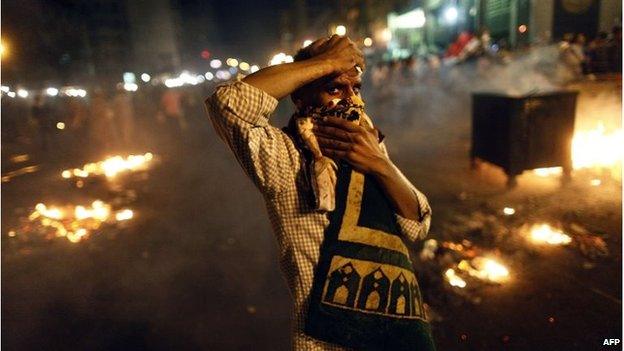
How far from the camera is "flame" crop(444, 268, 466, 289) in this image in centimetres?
448

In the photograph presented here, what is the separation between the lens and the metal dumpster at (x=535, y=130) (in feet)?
23.3

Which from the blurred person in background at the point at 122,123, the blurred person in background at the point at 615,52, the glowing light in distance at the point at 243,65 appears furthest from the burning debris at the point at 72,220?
the glowing light in distance at the point at 243,65

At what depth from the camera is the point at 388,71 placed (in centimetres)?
1961

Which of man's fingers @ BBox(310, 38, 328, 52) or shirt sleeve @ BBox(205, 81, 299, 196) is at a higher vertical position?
man's fingers @ BBox(310, 38, 328, 52)

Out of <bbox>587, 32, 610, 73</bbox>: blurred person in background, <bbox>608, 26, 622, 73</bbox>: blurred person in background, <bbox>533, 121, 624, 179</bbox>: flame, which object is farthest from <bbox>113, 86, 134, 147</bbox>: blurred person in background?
<bbox>608, 26, 622, 73</bbox>: blurred person in background

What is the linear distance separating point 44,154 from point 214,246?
11.6 meters

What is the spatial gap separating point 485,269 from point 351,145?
3.70 meters

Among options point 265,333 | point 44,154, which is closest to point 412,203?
point 265,333

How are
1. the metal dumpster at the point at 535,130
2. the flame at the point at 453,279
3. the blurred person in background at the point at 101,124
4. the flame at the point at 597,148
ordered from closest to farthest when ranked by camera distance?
the flame at the point at 453,279, the metal dumpster at the point at 535,130, the flame at the point at 597,148, the blurred person in background at the point at 101,124

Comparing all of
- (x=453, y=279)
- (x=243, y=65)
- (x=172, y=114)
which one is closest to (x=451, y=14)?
(x=172, y=114)

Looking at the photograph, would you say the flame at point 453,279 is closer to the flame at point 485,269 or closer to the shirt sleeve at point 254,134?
the flame at point 485,269

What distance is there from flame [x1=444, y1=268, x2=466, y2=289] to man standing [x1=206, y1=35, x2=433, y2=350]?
9.42 feet

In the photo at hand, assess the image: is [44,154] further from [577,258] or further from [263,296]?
[577,258]

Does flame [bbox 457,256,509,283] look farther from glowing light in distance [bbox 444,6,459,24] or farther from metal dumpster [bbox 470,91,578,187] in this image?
glowing light in distance [bbox 444,6,459,24]
